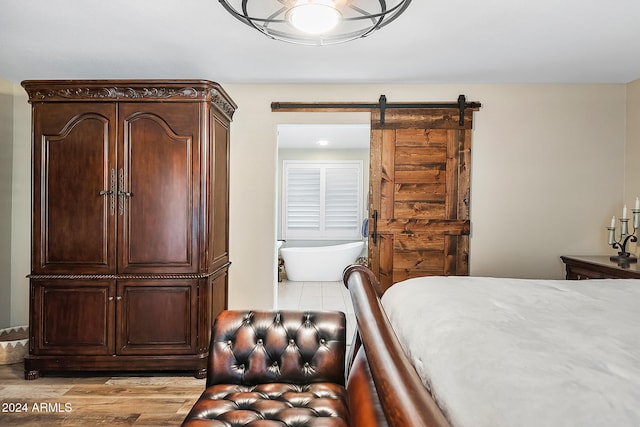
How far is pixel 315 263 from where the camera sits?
6.73m

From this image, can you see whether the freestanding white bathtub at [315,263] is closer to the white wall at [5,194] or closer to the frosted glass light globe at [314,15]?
the white wall at [5,194]

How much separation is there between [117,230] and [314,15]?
7.11ft

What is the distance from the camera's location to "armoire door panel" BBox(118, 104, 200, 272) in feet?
9.90

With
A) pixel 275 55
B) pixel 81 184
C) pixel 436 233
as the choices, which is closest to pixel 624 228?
pixel 436 233

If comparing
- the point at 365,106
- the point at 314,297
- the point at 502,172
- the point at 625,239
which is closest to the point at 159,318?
the point at 365,106

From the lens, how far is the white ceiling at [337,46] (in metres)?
2.29

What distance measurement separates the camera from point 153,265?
9.92 ft

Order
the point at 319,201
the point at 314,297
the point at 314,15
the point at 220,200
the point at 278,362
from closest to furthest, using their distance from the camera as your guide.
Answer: the point at 314,15, the point at 278,362, the point at 220,200, the point at 314,297, the point at 319,201

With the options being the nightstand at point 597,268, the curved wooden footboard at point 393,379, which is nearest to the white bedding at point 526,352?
the curved wooden footboard at point 393,379

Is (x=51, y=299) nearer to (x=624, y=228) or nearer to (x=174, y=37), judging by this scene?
(x=174, y=37)

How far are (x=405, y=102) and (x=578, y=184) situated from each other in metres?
1.74

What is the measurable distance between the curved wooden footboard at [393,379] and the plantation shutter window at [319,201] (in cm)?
602

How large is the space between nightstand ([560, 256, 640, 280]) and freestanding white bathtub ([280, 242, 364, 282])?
368 cm

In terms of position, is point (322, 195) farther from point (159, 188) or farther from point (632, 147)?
point (632, 147)
